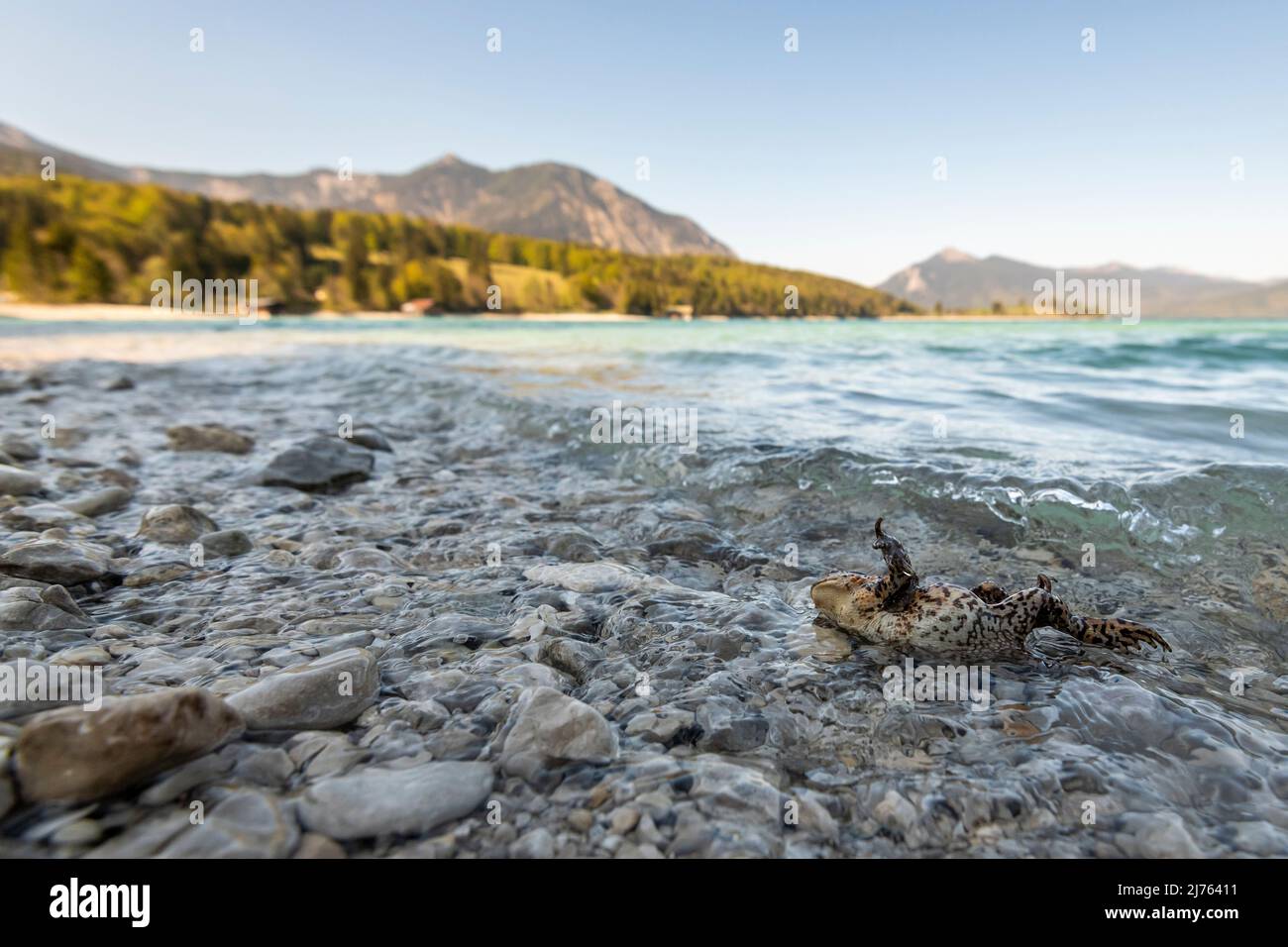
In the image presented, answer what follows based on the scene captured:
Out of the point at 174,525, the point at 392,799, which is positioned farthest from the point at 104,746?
the point at 174,525

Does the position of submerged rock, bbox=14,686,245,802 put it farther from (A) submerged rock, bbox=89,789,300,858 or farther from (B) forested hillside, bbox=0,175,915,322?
(B) forested hillside, bbox=0,175,915,322

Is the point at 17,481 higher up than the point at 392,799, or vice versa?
the point at 17,481

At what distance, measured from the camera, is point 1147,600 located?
3791 millimetres

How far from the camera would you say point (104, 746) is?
186 cm

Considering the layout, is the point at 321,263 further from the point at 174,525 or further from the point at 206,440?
the point at 174,525

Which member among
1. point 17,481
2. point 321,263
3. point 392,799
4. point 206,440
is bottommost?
point 392,799

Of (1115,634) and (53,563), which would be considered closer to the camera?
(1115,634)

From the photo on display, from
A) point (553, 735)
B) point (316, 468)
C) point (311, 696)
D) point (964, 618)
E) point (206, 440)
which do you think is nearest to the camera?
point (553, 735)

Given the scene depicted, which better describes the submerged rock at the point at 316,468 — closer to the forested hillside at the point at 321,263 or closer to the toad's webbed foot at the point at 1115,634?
the toad's webbed foot at the point at 1115,634

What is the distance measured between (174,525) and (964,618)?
527cm

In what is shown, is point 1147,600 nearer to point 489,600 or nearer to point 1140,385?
point 489,600

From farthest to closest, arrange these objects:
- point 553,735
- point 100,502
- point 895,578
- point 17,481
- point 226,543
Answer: point 17,481, point 100,502, point 226,543, point 895,578, point 553,735

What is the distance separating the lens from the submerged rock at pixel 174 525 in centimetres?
431

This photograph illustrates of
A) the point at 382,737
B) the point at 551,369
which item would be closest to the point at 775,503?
the point at 382,737
